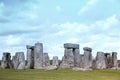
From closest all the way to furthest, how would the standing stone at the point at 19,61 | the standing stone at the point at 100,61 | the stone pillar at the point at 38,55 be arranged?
1. the standing stone at the point at 19,61
2. the stone pillar at the point at 38,55
3. the standing stone at the point at 100,61

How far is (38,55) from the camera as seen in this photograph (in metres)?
36.2

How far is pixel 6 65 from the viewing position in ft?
120

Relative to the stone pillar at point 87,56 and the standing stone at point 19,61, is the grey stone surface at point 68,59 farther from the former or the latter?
the standing stone at point 19,61

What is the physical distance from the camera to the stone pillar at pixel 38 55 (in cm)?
3609

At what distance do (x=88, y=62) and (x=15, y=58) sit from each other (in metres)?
7.53

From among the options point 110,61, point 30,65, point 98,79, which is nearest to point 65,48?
point 30,65

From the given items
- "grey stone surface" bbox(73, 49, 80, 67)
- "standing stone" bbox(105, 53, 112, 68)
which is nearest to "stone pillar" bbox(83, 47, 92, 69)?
"grey stone surface" bbox(73, 49, 80, 67)

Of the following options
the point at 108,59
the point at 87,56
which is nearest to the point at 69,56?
the point at 87,56

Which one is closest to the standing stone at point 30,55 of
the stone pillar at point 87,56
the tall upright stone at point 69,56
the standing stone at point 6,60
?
the standing stone at point 6,60

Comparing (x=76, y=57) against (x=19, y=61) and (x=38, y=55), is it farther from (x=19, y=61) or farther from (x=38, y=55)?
(x=19, y=61)

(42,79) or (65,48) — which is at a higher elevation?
(65,48)

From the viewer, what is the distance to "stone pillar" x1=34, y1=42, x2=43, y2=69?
118 feet

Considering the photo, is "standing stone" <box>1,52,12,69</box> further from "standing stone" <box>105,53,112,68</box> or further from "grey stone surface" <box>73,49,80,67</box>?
"standing stone" <box>105,53,112,68</box>

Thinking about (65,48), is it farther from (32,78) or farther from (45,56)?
(32,78)
